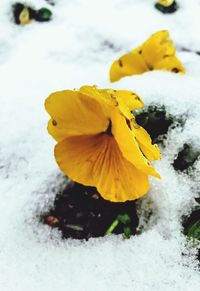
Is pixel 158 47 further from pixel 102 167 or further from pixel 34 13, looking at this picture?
pixel 34 13

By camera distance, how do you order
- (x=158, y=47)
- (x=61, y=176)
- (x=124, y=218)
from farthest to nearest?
(x=158, y=47), (x=61, y=176), (x=124, y=218)

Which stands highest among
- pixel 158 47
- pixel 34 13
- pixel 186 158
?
pixel 158 47

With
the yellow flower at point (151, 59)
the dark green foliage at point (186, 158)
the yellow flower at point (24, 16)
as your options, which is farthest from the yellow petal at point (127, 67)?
the yellow flower at point (24, 16)

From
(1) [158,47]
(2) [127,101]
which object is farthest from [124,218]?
(1) [158,47]

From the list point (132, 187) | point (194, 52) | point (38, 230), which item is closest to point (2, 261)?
point (38, 230)

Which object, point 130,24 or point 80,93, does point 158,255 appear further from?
point 130,24

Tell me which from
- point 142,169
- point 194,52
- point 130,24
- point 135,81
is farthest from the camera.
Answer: point 130,24

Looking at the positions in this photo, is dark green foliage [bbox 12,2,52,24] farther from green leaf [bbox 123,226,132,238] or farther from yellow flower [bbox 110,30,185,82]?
green leaf [bbox 123,226,132,238]
